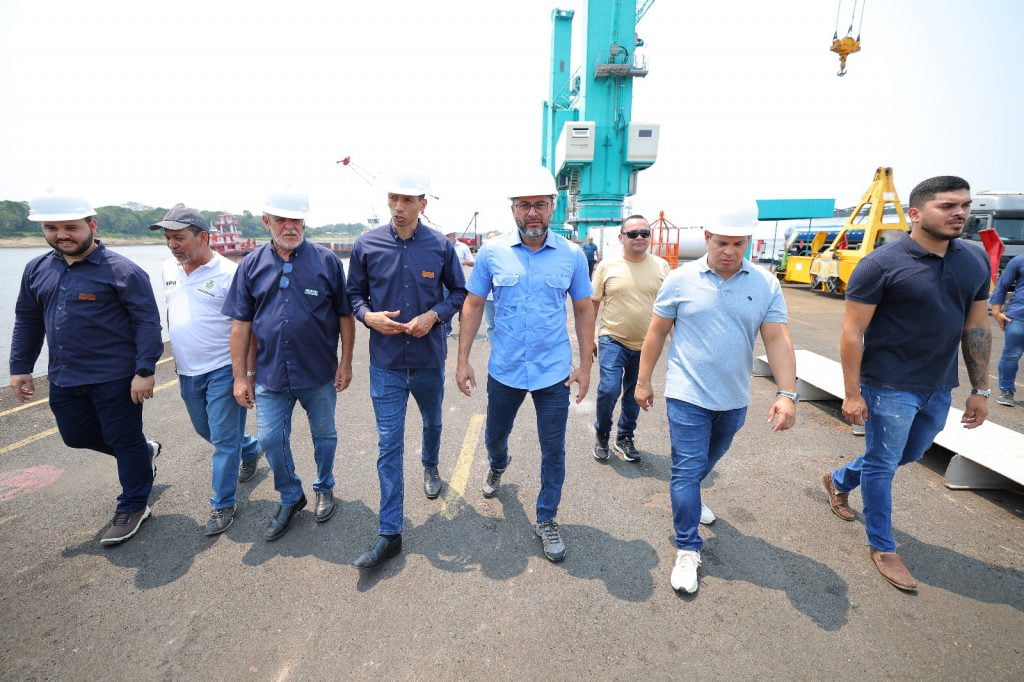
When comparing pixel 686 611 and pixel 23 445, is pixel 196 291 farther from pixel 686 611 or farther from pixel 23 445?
pixel 686 611

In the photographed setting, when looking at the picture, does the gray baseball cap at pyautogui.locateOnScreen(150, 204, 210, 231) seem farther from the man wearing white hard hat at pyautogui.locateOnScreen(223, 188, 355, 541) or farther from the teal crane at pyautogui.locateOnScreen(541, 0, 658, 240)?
the teal crane at pyautogui.locateOnScreen(541, 0, 658, 240)

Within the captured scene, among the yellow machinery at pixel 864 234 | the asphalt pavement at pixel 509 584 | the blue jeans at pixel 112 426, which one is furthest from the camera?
the yellow machinery at pixel 864 234

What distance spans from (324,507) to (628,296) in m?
2.71

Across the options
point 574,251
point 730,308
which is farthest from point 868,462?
point 574,251

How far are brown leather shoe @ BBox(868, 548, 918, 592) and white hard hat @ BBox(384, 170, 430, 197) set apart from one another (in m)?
3.28

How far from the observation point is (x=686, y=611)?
2391mm

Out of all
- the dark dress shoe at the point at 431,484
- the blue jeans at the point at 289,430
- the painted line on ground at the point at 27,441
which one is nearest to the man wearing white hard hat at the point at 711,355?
the dark dress shoe at the point at 431,484

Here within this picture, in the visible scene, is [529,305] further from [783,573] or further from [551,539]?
[783,573]

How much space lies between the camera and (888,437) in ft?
8.43

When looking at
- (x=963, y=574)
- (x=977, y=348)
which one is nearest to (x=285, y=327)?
(x=977, y=348)

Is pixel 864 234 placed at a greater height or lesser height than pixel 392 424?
greater

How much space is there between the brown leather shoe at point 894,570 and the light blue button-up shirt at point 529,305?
6.57 feet

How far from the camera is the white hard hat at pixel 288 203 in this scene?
271 cm

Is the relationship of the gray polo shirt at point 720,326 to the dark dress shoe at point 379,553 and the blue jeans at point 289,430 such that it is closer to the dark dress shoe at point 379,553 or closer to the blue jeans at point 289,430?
the dark dress shoe at point 379,553
